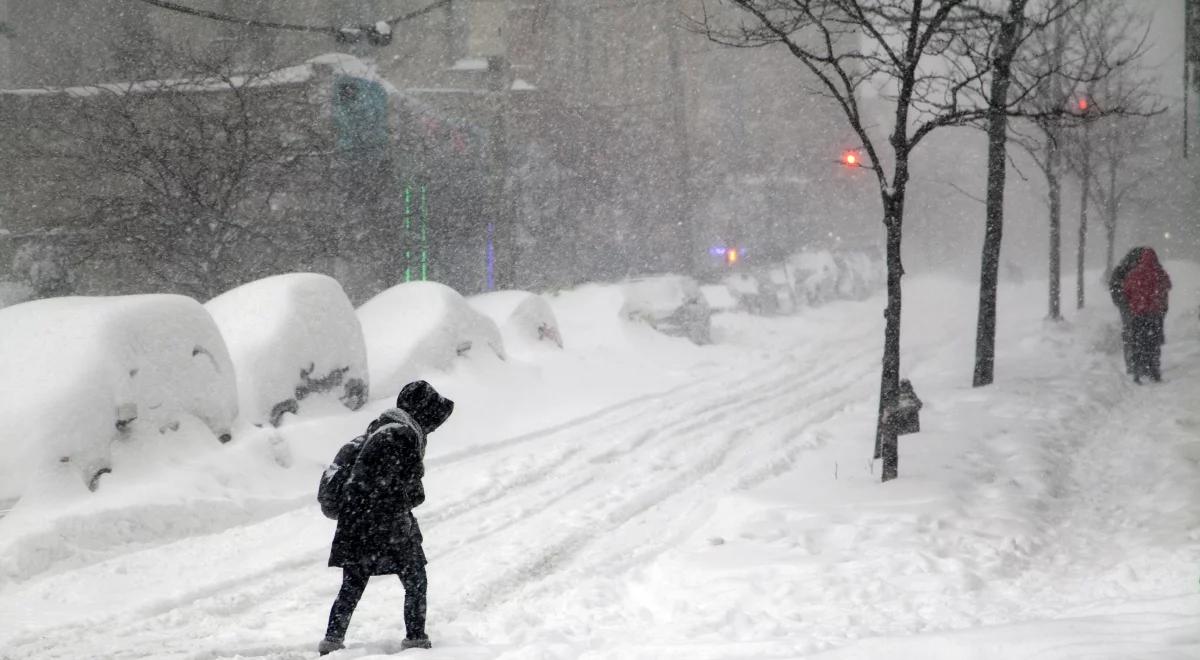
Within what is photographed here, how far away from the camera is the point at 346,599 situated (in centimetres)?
461

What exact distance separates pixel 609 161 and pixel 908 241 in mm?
35763

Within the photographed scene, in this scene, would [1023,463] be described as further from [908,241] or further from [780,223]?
[908,241]

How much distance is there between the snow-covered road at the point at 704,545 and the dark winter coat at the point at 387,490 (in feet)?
1.74

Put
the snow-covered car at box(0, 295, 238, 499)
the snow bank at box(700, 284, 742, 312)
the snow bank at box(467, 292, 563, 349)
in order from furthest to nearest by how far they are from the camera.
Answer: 1. the snow bank at box(700, 284, 742, 312)
2. the snow bank at box(467, 292, 563, 349)
3. the snow-covered car at box(0, 295, 238, 499)

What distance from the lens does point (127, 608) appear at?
555 centimetres

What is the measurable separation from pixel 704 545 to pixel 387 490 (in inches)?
109

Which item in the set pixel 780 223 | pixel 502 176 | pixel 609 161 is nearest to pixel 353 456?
pixel 502 176

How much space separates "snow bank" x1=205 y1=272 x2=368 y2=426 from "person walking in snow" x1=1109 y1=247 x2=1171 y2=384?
998 cm

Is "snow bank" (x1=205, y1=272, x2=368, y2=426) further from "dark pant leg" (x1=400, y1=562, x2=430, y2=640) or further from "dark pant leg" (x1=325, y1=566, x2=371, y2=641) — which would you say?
"dark pant leg" (x1=400, y1=562, x2=430, y2=640)

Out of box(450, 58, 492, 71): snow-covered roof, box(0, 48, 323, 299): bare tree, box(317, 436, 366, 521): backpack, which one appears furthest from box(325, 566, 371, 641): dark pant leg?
box(450, 58, 492, 71): snow-covered roof

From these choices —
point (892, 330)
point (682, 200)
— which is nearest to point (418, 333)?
point (892, 330)

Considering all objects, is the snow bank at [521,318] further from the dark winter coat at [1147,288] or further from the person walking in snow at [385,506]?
the person walking in snow at [385,506]

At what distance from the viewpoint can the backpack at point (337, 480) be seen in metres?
4.44

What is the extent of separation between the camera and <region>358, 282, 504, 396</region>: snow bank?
11.6 meters
